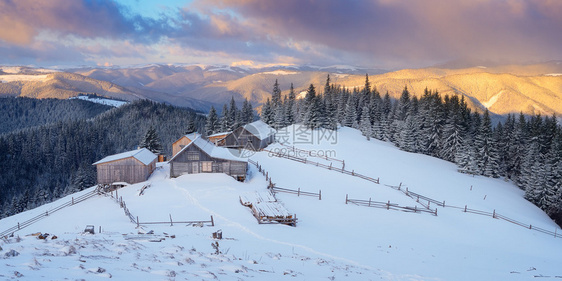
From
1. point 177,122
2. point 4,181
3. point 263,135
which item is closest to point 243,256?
point 263,135

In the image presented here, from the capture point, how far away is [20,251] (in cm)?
999

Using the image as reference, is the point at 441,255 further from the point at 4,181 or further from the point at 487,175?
the point at 4,181

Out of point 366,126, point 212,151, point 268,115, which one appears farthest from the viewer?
point 268,115

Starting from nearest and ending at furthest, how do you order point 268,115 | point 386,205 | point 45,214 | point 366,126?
point 45,214 < point 386,205 < point 366,126 < point 268,115

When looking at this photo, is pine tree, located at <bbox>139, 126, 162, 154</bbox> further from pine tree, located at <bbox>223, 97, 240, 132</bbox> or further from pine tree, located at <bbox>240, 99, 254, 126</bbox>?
pine tree, located at <bbox>240, 99, 254, 126</bbox>

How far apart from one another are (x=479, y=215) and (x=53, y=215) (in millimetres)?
43558

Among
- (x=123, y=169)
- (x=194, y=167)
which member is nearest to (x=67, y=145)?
(x=123, y=169)

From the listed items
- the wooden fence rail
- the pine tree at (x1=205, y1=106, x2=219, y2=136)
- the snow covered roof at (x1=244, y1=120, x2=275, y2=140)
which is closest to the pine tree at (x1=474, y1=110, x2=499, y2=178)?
the wooden fence rail

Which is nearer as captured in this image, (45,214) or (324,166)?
(45,214)

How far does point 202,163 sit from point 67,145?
12170 cm

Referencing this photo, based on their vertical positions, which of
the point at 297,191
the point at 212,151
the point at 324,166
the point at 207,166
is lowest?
the point at 297,191

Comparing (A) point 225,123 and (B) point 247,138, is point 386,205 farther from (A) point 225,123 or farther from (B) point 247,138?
(A) point 225,123

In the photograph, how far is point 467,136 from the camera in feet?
193

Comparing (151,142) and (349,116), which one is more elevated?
(349,116)
